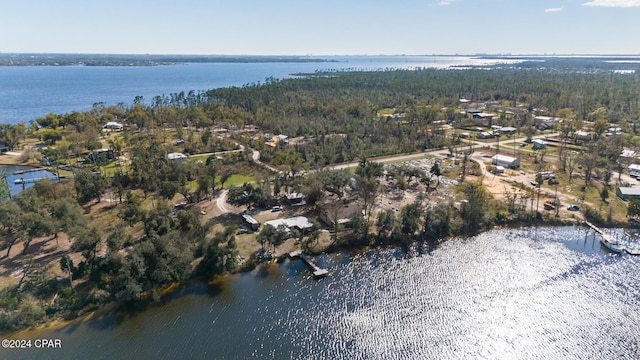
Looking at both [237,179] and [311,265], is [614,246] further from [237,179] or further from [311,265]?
[237,179]

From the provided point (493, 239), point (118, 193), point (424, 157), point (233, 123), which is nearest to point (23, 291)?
point (118, 193)

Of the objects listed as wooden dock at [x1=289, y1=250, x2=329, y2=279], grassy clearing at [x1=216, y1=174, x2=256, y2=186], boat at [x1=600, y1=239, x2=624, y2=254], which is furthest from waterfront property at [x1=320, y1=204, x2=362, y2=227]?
boat at [x1=600, y1=239, x2=624, y2=254]

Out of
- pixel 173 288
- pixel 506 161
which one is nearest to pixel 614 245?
pixel 506 161

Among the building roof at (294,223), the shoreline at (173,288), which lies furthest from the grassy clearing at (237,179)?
the shoreline at (173,288)

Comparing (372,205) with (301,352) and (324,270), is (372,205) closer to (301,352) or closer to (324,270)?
(324,270)

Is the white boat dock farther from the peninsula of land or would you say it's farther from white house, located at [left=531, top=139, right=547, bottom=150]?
white house, located at [left=531, top=139, right=547, bottom=150]

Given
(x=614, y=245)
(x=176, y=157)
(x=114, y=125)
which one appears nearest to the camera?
(x=614, y=245)
